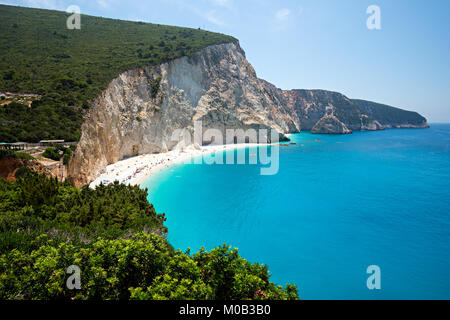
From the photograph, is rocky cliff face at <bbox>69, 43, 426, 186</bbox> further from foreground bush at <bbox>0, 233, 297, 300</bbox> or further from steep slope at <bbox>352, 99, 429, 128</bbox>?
steep slope at <bbox>352, 99, 429, 128</bbox>

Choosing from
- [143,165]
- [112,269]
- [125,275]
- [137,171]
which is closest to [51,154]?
[137,171]

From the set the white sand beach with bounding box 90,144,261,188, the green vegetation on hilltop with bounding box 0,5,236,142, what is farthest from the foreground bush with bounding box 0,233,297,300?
the green vegetation on hilltop with bounding box 0,5,236,142

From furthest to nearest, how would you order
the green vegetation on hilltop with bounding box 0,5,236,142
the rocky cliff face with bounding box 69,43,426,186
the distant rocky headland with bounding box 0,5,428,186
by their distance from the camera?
the rocky cliff face with bounding box 69,43,426,186 < the distant rocky headland with bounding box 0,5,428,186 < the green vegetation on hilltop with bounding box 0,5,236,142

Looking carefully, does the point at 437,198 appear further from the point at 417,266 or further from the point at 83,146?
the point at 83,146

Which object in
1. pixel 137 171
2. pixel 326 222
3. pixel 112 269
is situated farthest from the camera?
pixel 137 171

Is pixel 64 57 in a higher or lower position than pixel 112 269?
higher

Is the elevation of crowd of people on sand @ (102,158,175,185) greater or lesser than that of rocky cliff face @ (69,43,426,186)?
lesser

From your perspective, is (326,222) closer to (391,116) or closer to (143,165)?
(143,165)
